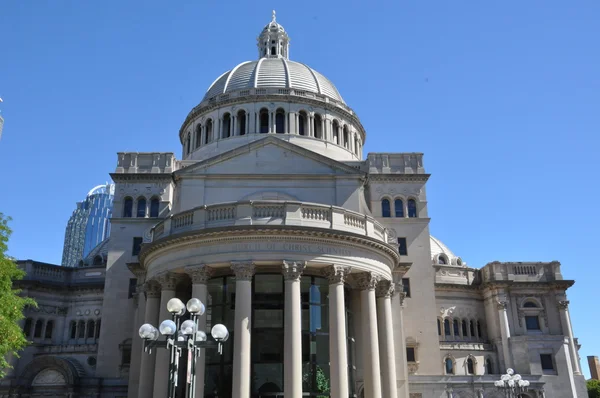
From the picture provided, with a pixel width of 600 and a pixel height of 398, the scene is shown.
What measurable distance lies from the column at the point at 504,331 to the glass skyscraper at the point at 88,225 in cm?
14412

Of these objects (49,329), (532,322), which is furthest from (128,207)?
(532,322)

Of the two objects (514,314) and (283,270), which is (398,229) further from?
(283,270)

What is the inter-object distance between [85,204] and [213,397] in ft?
570

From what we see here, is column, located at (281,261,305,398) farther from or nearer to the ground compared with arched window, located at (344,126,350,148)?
nearer to the ground

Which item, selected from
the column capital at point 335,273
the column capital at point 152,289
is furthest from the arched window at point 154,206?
the column capital at point 335,273

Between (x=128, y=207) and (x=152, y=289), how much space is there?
16.4 m

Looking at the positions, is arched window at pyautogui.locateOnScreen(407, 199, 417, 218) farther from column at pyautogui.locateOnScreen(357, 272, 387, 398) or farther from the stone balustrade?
column at pyautogui.locateOnScreen(357, 272, 387, 398)

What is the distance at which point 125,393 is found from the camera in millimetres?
44688

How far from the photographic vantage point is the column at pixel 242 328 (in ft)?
93.6

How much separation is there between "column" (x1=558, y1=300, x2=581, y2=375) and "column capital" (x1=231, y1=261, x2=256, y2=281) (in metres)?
36.2

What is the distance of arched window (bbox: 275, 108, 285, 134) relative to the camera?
5650 cm

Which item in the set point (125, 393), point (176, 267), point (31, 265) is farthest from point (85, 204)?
point (176, 267)

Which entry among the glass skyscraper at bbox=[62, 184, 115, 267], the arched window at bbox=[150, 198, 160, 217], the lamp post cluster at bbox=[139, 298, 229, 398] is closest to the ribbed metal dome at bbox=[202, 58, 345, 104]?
the arched window at bbox=[150, 198, 160, 217]

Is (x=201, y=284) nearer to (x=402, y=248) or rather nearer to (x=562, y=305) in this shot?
(x=402, y=248)
